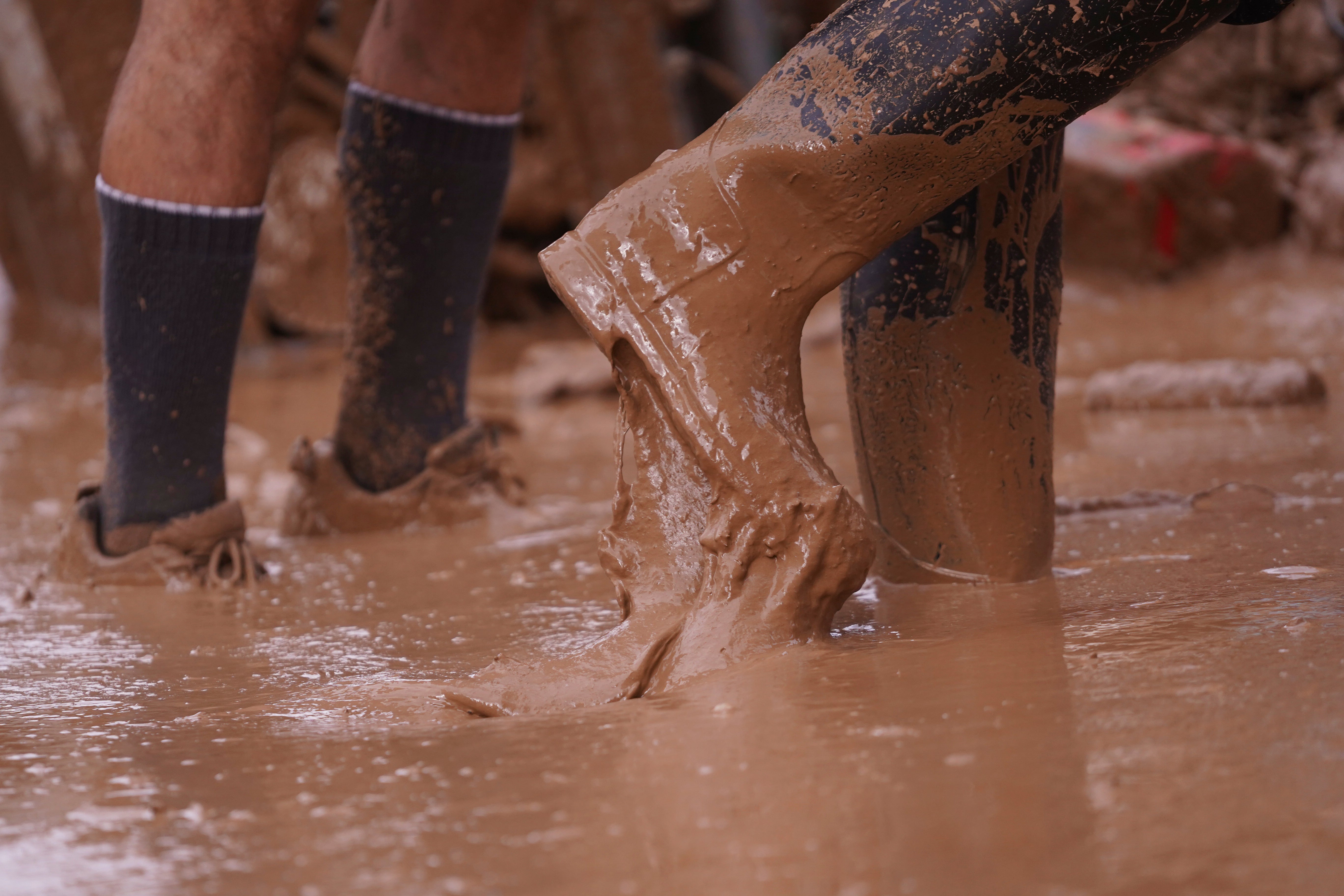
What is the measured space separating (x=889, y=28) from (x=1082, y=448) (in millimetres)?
1376

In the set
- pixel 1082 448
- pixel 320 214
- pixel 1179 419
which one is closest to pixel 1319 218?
pixel 1179 419

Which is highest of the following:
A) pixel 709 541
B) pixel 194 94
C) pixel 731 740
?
pixel 194 94

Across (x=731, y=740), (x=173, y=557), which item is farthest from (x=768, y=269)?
(x=173, y=557)

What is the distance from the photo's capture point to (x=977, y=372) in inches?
49.6

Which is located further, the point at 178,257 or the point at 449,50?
the point at 449,50

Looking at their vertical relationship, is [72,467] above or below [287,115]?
below

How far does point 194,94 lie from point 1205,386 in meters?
2.05

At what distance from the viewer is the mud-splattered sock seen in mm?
1585

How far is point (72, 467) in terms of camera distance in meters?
2.94

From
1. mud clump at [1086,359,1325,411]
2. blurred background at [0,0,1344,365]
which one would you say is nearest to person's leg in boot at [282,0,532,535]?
mud clump at [1086,359,1325,411]

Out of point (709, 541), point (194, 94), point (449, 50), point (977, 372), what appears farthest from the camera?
point (449, 50)

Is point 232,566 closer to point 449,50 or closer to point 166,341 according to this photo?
point 166,341

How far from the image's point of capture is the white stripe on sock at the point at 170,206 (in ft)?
5.16

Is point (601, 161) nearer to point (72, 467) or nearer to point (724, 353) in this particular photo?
point (72, 467)
